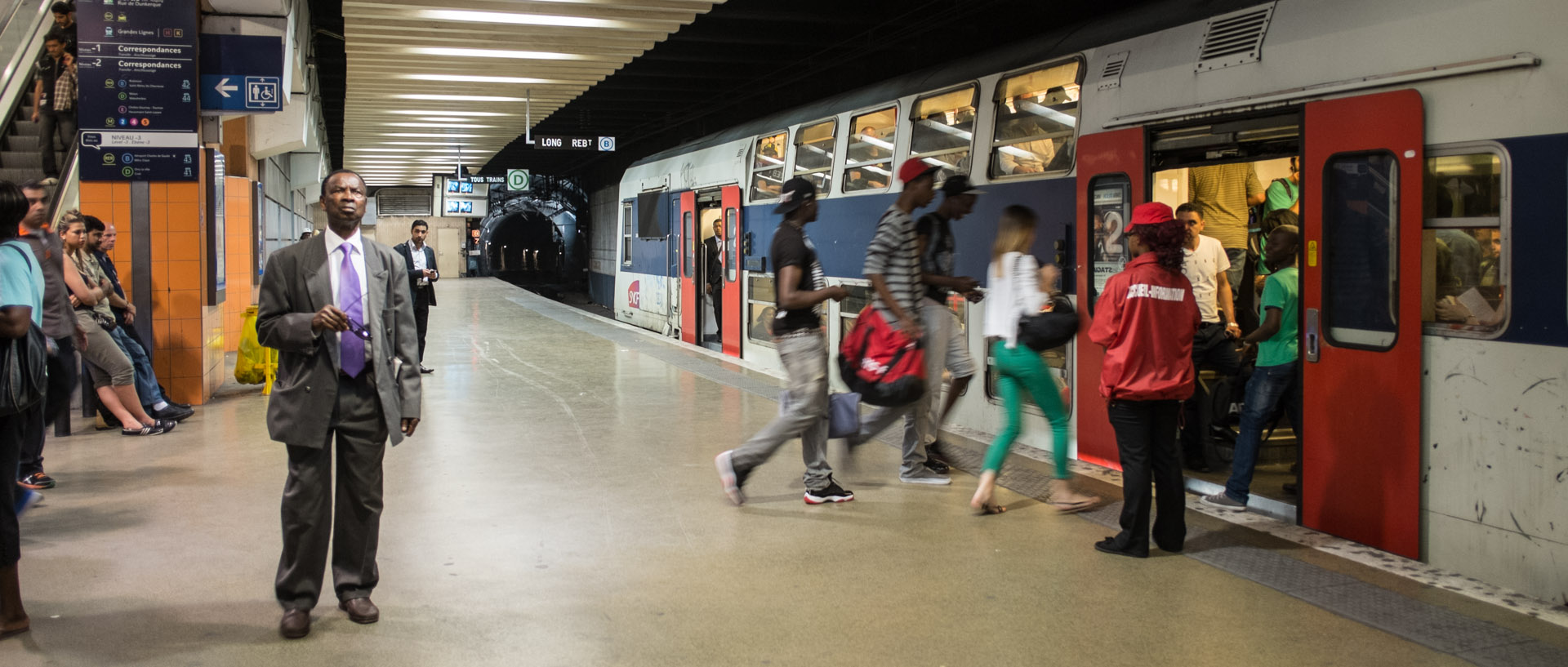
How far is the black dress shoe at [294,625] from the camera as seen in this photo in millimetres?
3607

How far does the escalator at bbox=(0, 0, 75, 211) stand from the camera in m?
9.88

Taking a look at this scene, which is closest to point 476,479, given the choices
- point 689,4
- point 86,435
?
point 86,435

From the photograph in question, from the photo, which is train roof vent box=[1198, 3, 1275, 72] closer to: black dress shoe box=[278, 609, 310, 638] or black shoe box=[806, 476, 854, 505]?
black shoe box=[806, 476, 854, 505]

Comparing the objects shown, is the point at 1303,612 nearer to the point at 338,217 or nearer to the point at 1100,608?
the point at 1100,608

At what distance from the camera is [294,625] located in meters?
3.61

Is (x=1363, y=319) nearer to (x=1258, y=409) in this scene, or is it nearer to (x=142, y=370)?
(x=1258, y=409)

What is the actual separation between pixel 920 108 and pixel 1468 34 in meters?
4.15

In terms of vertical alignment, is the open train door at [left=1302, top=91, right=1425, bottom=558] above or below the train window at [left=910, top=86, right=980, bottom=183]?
below

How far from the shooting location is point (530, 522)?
5.09 m

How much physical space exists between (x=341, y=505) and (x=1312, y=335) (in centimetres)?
397

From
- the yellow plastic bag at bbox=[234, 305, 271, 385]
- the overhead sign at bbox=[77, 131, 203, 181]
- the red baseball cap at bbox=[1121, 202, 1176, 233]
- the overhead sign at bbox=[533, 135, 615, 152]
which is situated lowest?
the yellow plastic bag at bbox=[234, 305, 271, 385]

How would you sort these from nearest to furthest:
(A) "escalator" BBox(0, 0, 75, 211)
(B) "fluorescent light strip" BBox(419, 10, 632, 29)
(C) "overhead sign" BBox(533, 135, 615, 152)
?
(A) "escalator" BBox(0, 0, 75, 211)
(B) "fluorescent light strip" BBox(419, 10, 632, 29)
(C) "overhead sign" BBox(533, 135, 615, 152)

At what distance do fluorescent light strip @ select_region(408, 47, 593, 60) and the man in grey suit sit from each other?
886 centimetres

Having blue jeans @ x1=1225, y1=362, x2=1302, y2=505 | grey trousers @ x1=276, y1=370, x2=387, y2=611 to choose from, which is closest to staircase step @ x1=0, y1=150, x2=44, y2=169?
grey trousers @ x1=276, y1=370, x2=387, y2=611
